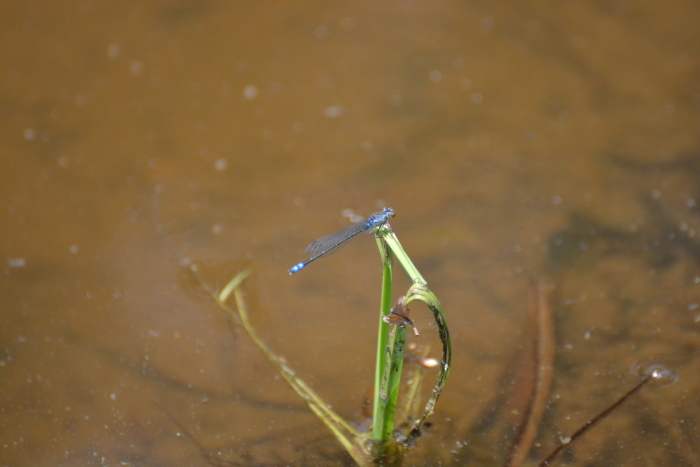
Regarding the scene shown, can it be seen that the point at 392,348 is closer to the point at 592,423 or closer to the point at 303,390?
the point at 303,390

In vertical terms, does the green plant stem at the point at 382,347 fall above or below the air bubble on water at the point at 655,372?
above

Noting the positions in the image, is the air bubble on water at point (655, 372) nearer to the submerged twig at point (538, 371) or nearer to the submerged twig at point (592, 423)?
the submerged twig at point (592, 423)

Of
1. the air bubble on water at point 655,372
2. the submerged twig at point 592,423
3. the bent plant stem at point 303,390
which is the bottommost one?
the submerged twig at point 592,423

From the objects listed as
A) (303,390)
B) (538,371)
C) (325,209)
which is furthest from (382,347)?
(325,209)

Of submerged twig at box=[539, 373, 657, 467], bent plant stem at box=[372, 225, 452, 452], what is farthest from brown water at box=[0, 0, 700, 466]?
bent plant stem at box=[372, 225, 452, 452]

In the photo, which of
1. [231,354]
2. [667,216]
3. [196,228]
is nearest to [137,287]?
[196,228]

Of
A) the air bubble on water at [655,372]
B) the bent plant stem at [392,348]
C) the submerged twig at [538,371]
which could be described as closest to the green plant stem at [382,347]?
the bent plant stem at [392,348]
